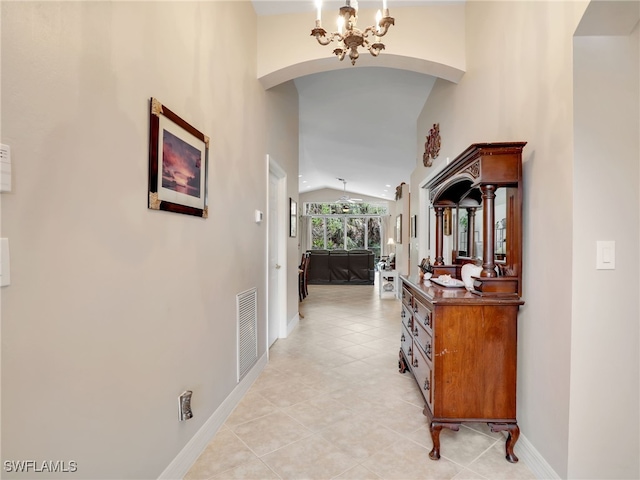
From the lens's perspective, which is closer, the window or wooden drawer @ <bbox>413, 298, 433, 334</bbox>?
wooden drawer @ <bbox>413, 298, 433, 334</bbox>

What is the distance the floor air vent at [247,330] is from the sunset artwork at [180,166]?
105 centimetres

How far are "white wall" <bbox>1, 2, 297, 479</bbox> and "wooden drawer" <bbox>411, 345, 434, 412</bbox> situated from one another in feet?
4.33

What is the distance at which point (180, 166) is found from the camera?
173 cm

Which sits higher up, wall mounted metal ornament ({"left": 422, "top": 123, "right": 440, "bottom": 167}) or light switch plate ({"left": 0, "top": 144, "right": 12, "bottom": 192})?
wall mounted metal ornament ({"left": 422, "top": 123, "right": 440, "bottom": 167})

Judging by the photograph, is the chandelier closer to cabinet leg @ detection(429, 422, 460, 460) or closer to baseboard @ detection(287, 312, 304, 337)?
cabinet leg @ detection(429, 422, 460, 460)

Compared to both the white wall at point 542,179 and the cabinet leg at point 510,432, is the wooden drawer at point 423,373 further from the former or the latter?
the white wall at point 542,179

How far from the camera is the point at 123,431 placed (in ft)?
4.32

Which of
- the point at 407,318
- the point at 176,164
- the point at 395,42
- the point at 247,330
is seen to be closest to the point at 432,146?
the point at 395,42

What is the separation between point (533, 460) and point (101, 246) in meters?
2.26

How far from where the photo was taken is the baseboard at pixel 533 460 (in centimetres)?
163

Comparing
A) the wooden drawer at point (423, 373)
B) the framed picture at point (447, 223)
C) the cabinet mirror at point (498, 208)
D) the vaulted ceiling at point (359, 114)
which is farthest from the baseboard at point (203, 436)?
the vaulted ceiling at point (359, 114)

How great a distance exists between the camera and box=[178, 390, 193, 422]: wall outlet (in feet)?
5.67

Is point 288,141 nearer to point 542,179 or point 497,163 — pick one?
point 497,163

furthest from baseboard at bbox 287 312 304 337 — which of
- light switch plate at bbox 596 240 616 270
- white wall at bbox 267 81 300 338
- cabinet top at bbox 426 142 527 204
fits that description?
light switch plate at bbox 596 240 616 270
